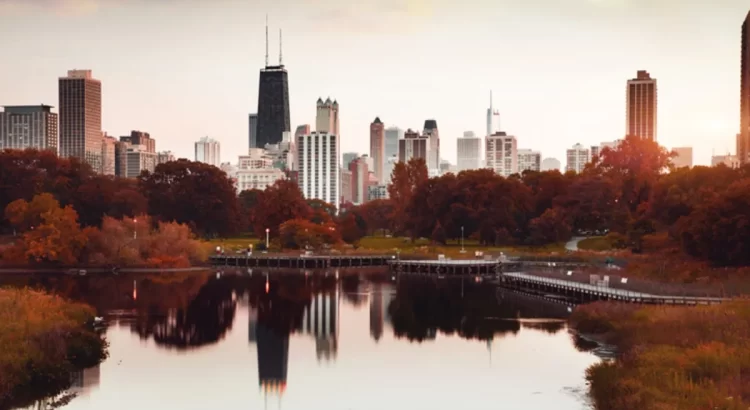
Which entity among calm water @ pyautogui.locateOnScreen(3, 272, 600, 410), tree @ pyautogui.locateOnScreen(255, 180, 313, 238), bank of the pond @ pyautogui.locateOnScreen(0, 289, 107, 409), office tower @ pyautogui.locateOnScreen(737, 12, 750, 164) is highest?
office tower @ pyautogui.locateOnScreen(737, 12, 750, 164)

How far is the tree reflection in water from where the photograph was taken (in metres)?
39.4

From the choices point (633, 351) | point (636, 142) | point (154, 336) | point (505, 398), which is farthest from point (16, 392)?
Result: point (636, 142)

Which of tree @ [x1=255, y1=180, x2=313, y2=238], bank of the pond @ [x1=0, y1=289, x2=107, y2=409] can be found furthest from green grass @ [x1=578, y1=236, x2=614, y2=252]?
bank of the pond @ [x1=0, y1=289, x2=107, y2=409]

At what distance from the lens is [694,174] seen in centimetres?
6606

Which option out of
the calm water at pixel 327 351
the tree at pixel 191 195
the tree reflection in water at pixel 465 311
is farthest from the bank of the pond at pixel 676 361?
the tree at pixel 191 195

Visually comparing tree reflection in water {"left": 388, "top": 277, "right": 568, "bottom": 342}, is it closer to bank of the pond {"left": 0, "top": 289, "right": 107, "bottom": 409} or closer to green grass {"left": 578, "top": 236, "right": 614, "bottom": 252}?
bank of the pond {"left": 0, "top": 289, "right": 107, "bottom": 409}

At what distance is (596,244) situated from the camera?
76.8m

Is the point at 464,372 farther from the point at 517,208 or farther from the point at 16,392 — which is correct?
the point at 517,208

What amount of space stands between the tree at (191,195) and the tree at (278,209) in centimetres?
576

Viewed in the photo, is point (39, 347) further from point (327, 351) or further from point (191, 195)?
point (191, 195)

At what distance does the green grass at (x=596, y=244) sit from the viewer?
74.8 m

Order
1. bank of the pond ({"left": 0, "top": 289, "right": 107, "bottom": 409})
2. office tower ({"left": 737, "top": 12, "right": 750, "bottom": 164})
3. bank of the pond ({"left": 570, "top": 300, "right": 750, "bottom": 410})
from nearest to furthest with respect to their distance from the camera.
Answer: bank of the pond ({"left": 570, "top": 300, "right": 750, "bottom": 410}), bank of the pond ({"left": 0, "top": 289, "right": 107, "bottom": 409}), office tower ({"left": 737, "top": 12, "right": 750, "bottom": 164})

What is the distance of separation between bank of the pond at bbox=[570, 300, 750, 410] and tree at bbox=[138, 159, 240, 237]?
58.0 meters

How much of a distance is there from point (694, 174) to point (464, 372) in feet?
138
